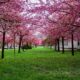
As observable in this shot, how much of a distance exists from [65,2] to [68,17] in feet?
10.4

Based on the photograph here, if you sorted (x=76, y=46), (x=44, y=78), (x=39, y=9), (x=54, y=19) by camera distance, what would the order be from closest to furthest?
1. (x=44, y=78)
2. (x=39, y=9)
3. (x=54, y=19)
4. (x=76, y=46)

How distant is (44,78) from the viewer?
10938 mm

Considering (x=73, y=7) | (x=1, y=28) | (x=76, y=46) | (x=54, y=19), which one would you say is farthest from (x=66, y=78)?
(x=76, y=46)

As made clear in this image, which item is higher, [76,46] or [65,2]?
[65,2]

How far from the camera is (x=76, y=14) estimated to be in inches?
650

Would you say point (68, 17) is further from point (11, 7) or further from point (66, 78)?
point (66, 78)

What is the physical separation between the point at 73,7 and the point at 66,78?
20.8ft

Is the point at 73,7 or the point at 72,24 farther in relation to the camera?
the point at 72,24

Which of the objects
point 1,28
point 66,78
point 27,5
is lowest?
point 66,78

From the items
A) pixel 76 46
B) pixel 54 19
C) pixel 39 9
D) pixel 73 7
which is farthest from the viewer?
pixel 76 46

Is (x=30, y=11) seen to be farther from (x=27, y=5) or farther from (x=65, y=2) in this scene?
(x=65, y=2)

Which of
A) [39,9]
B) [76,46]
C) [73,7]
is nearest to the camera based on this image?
[73,7]

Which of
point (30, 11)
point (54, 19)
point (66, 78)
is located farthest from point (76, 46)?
point (66, 78)

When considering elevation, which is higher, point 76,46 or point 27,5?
point 27,5
